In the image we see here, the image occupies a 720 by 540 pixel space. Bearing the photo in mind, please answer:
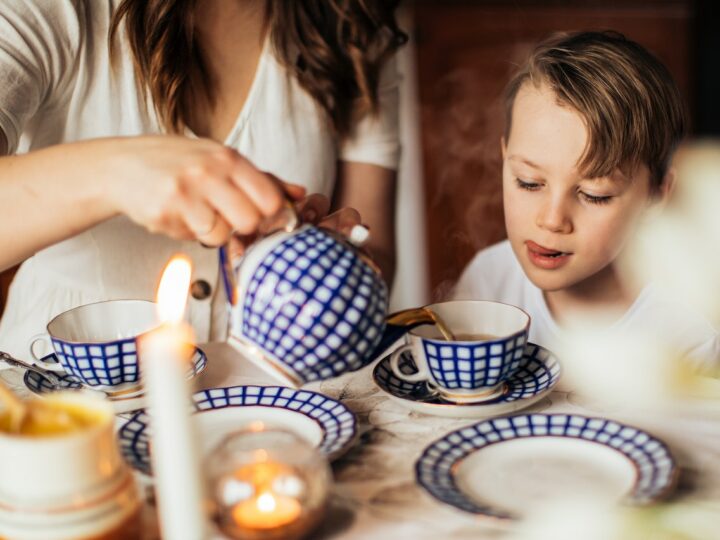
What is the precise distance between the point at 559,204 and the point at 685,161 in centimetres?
43

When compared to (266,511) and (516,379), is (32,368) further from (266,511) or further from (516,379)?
(516,379)

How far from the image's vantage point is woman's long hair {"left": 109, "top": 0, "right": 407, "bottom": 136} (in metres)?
1.33

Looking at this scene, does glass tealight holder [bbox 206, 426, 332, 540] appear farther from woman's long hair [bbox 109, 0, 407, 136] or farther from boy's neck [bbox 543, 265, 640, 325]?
boy's neck [bbox 543, 265, 640, 325]

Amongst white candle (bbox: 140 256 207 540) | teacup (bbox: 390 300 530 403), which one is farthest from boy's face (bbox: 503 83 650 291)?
white candle (bbox: 140 256 207 540)

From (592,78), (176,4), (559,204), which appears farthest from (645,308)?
(176,4)

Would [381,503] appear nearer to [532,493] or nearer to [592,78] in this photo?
[532,493]

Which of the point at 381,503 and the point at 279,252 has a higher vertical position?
the point at 279,252

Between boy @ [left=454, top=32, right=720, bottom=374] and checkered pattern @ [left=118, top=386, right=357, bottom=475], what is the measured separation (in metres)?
0.63

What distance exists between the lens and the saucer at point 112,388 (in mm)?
988

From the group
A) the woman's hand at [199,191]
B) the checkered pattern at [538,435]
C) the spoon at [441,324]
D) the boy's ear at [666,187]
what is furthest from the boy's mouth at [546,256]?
the woman's hand at [199,191]

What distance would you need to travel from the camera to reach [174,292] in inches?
27.6

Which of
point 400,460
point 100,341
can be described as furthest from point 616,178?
point 100,341

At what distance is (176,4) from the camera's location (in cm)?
132

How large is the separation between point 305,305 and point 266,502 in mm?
187
